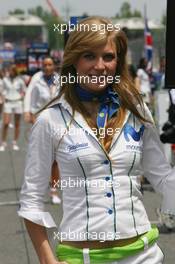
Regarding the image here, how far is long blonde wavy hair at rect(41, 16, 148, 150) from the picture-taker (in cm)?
246

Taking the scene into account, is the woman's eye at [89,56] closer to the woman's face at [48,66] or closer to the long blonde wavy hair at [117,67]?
the long blonde wavy hair at [117,67]

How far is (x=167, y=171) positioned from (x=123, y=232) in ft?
1.15

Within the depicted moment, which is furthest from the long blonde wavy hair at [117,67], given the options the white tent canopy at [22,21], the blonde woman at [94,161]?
the white tent canopy at [22,21]

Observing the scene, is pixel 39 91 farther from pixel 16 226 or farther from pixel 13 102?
pixel 13 102

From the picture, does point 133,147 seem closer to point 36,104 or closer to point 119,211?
point 119,211

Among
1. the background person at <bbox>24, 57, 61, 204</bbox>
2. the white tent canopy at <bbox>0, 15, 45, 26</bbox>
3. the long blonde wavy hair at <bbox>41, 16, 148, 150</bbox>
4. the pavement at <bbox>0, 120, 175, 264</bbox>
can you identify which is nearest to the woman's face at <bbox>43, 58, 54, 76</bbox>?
the background person at <bbox>24, 57, 61, 204</bbox>

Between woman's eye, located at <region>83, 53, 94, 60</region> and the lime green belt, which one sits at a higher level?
woman's eye, located at <region>83, 53, 94, 60</region>

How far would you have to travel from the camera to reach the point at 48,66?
857 centimetres

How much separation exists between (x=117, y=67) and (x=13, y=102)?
1247 cm

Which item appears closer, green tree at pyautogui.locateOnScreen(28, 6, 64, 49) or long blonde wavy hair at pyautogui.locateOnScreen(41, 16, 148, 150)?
long blonde wavy hair at pyautogui.locateOnScreen(41, 16, 148, 150)

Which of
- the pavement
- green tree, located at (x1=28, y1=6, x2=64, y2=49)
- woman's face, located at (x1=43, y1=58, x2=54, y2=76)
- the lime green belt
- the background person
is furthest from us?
the background person

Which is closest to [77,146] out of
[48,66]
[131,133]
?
[131,133]

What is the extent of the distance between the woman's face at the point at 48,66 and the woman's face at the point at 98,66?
599 cm

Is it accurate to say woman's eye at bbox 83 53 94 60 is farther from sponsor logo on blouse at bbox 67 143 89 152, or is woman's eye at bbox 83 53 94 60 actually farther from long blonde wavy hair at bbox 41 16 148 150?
sponsor logo on blouse at bbox 67 143 89 152
